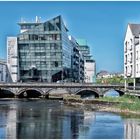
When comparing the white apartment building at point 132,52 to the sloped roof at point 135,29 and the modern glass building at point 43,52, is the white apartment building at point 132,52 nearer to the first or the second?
the sloped roof at point 135,29

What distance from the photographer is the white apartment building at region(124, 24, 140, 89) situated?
3863 inches

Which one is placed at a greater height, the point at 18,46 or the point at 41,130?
the point at 18,46

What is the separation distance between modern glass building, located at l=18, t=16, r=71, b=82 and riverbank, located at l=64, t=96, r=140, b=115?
6858 centimetres

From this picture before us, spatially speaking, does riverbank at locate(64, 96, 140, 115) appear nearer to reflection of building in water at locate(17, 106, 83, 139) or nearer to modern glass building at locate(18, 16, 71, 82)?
reflection of building in water at locate(17, 106, 83, 139)

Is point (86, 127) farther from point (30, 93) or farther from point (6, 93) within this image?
point (30, 93)

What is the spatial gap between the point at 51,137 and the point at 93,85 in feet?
273

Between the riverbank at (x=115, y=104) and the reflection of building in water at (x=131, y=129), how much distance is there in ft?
39.5

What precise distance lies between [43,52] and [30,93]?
37.9 metres

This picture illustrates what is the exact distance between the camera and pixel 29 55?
18112 centimetres

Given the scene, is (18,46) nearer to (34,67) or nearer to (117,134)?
(34,67)

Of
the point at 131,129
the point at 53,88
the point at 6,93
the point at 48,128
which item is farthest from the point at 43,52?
the point at 131,129

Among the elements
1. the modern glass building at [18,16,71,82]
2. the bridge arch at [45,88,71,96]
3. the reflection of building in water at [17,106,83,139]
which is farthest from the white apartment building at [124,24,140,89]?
the modern glass building at [18,16,71,82]

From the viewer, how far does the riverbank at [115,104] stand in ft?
235

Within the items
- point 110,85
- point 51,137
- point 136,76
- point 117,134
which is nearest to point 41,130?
point 51,137
